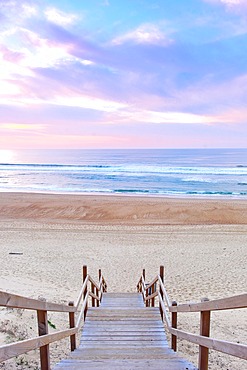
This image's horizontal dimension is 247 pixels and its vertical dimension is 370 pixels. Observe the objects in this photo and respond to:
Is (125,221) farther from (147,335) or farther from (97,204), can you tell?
(147,335)

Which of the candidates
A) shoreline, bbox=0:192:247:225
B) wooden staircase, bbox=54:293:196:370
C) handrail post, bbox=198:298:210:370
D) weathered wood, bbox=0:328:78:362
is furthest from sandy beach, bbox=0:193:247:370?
handrail post, bbox=198:298:210:370

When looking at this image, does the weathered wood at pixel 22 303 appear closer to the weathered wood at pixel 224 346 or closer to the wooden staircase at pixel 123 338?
the wooden staircase at pixel 123 338

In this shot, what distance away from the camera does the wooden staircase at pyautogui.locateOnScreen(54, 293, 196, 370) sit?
322 centimetres

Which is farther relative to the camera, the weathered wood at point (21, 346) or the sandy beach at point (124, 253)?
the sandy beach at point (124, 253)

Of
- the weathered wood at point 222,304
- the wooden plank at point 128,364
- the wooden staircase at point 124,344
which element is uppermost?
the weathered wood at point 222,304

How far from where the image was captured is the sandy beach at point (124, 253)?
255 inches

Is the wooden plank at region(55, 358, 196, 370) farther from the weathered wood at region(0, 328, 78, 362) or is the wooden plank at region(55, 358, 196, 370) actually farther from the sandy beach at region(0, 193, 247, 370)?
the sandy beach at region(0, 193, 247, 370)

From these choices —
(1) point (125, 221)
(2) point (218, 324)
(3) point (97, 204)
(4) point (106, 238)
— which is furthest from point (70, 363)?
(3) point (97, 204)

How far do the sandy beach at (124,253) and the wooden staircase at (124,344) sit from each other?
2.23 ft

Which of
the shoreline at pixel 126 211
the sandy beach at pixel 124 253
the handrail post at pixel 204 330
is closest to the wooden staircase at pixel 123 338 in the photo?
the handrail post at pixel 204 330

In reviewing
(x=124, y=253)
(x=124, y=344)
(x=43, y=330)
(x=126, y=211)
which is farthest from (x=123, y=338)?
(x=126, y=211)

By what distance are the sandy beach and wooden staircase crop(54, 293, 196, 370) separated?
681 millimetres

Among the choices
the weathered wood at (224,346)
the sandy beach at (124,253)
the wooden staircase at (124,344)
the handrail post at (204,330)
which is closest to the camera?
the weathered wood at (224,346)

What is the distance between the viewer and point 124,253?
14398 mm
